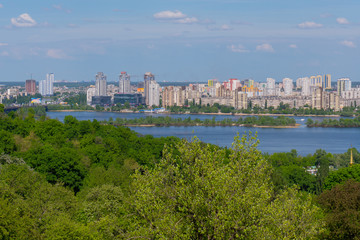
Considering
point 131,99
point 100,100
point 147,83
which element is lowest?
point 100,100

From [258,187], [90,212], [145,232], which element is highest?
[258,187]

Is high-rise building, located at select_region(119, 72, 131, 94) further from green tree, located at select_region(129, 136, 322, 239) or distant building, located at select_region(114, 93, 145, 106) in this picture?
green tree, located at select_region(129, 136, 322, 239)

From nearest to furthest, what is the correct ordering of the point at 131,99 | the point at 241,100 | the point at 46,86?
1. the point at 241,100
2. the point at 131,99
3. the point at 46,86

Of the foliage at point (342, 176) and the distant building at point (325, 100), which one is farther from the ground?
the distant building at point (325, 100)

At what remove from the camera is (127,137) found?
12.1 metres

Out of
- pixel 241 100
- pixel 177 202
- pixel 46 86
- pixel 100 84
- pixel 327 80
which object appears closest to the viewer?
pixel 177 202

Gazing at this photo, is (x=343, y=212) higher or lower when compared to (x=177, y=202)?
lower

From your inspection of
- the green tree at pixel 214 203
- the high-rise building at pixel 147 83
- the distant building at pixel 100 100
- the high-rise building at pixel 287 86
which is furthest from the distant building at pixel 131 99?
the green tree at pixel 214 203

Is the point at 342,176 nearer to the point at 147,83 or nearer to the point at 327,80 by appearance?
the point at 147,83

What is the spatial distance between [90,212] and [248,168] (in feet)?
8.05

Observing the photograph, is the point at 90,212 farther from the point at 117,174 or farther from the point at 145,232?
the point at 145,232

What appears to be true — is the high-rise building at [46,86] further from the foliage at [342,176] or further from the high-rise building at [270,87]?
the foliage at [342,176]

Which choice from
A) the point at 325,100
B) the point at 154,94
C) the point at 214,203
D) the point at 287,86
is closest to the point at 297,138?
the point at 325,100

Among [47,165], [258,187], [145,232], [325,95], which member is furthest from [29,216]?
[325,95]
